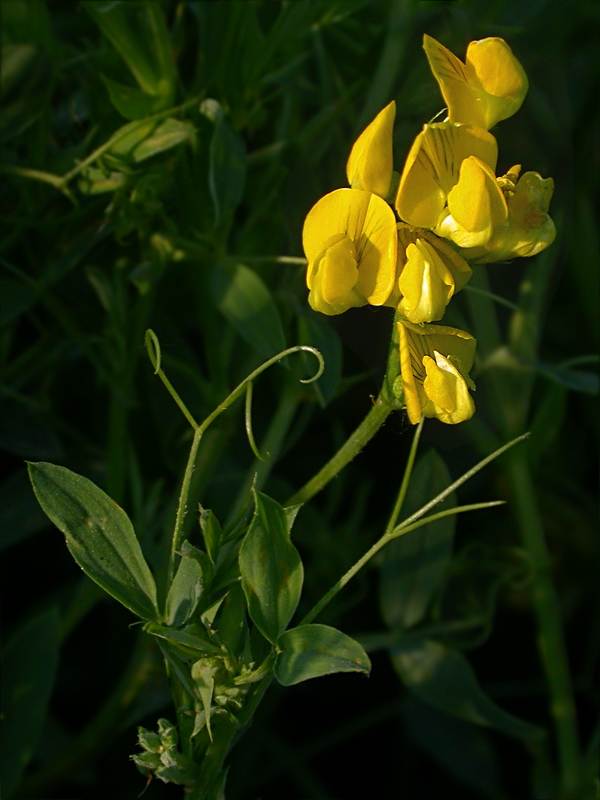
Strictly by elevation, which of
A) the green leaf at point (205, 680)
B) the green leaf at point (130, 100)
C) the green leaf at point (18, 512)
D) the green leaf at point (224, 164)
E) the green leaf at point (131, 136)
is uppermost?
the green leaf at point (130, 100)

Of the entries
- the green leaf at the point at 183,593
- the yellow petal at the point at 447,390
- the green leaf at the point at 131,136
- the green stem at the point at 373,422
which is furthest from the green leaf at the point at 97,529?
the green leaf at the point at 131,136

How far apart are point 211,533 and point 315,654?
97 mm

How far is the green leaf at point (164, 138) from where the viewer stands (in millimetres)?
731

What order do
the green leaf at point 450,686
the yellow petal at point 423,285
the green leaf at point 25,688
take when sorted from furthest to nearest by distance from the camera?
the green leaf at point 450,686 → the green leaf at point 25,688 → the yellow petal at point 423,285

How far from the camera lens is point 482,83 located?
1.75 feet

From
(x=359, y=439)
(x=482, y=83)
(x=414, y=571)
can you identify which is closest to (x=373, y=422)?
(x=359, y=439)

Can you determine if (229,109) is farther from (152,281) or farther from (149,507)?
(149,507)

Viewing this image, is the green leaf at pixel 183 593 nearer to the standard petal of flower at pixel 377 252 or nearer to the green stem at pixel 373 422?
the green stem at pixel 373 422

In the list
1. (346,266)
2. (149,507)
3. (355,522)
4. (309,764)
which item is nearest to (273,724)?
(309,764)

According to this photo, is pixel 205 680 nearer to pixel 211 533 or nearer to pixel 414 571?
pixel 211 533

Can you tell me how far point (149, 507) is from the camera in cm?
74

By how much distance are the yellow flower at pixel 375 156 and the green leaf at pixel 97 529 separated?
0.26 metres

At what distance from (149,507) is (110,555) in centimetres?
18

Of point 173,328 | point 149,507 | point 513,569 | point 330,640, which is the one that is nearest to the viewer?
point 330,640
